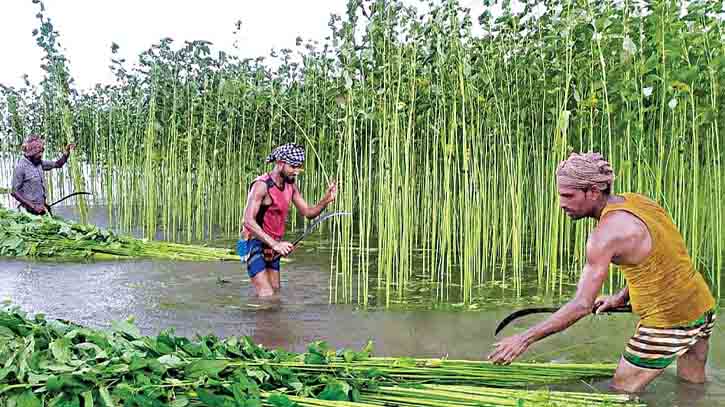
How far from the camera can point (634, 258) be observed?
3.68 metres

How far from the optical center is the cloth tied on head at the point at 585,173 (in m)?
3.64

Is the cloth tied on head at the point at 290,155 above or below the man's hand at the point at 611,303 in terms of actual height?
above

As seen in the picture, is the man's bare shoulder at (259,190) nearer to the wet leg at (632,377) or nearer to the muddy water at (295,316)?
the muddy water at (295,316)

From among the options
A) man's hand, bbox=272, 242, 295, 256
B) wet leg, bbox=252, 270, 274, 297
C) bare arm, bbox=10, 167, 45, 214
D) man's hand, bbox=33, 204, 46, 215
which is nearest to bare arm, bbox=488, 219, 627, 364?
man's hand, bbox=272, 242, 295, 256

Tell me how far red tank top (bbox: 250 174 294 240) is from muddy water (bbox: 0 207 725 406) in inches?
23.5

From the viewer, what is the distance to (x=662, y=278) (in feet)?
12.2

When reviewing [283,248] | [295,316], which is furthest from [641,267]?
[283,248]

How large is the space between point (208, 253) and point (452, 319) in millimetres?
4176

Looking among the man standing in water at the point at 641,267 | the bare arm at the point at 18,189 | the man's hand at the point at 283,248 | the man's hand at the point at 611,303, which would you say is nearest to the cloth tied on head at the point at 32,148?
the bare arm at the point at 18,189

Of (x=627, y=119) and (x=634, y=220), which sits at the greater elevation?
(x=627, y=119)

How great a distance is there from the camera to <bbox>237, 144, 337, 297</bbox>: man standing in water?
6.54 metres

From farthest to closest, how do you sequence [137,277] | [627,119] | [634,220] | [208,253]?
[208,253] < [137,277] < [627,119] < [634,220]

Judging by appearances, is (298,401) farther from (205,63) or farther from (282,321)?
(205,63)

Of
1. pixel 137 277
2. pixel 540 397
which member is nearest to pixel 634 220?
pixel 540 397
